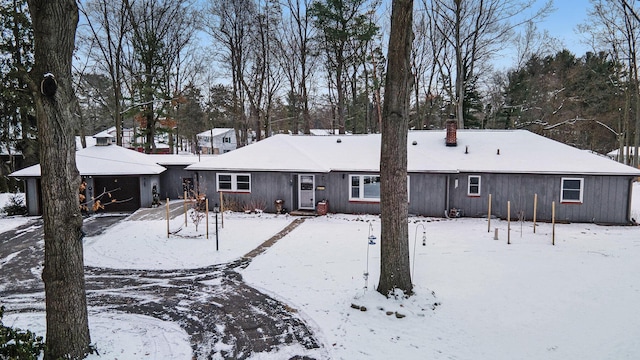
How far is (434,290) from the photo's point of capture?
26.2 feet

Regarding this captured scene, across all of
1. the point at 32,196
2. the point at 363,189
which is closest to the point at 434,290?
the point at 363,189

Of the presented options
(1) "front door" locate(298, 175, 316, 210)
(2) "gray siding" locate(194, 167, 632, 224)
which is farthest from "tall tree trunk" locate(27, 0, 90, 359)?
(1) "front door" locate(298, 175, 316, 210)

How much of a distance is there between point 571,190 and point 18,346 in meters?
17.6

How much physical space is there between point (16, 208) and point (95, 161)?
4059 millimetres

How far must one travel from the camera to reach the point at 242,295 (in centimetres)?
810

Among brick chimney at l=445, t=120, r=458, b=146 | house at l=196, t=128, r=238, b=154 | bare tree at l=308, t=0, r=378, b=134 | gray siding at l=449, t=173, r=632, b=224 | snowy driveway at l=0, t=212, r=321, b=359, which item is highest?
bare tree at l=308, t=0, r=378, b=134

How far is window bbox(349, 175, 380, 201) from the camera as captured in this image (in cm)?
1675

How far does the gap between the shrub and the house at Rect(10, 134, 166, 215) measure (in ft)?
43.3

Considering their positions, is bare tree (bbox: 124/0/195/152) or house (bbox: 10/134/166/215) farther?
bare tree (bbox: 124/0/195/152)

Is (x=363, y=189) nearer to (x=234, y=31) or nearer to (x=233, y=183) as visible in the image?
(x=233, y=183)

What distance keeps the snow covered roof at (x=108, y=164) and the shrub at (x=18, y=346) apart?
13.5 meters

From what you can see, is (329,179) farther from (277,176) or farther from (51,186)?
(51,186)

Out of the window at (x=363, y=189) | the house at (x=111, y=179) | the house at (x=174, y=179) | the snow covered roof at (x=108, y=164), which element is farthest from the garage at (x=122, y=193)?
the window at (x=363, y=189)

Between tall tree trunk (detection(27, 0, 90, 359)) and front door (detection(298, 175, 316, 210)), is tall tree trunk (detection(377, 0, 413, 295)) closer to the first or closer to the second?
tall tree trunk (detection(27, 0, 90, 359))
